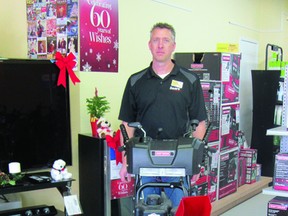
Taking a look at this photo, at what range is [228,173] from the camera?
4223mm

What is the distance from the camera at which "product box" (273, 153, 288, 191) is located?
7.99ft

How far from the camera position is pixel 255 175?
4.83 m

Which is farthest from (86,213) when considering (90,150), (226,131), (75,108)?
(226,131)

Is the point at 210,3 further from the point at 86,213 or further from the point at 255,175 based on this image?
the point at 86,213

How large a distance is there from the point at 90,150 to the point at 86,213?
0.51 meters

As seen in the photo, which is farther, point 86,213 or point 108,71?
point 108,71

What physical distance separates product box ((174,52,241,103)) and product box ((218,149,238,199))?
2.04ft

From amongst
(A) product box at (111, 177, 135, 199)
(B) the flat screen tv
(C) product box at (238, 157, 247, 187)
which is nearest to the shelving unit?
(A) product box at (111, 177, 135, 199)

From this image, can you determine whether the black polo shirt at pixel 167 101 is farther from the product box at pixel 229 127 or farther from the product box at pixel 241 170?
the product box at pixel 241 170

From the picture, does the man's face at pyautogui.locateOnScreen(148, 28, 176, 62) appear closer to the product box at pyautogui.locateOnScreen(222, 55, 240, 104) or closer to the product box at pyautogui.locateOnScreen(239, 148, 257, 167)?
the product box at pyautogui.locateOnScreen(222, 55, 240, 104)

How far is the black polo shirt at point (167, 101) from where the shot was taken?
2.42 meters

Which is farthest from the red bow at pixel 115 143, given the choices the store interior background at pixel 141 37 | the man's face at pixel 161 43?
the man's face at pixel 161 43

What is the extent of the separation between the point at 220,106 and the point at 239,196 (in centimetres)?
110

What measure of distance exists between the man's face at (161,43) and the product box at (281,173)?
100cm
